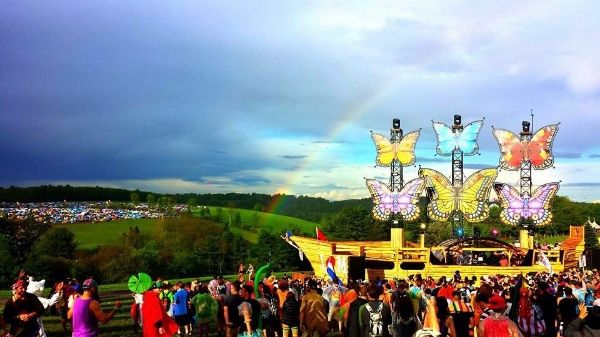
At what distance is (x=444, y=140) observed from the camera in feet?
196

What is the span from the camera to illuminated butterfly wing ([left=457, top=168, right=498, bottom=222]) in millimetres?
55406

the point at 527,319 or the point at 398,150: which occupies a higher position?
the point at 398,150

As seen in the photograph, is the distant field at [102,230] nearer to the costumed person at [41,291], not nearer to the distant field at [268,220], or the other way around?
the distant field at [268,220]

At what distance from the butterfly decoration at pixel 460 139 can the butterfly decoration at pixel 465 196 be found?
12.5 feet

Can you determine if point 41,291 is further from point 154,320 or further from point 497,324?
point 497,324

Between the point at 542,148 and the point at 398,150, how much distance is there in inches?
545

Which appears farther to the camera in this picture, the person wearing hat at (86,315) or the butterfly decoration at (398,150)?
the butterfly decoration at (398,150)

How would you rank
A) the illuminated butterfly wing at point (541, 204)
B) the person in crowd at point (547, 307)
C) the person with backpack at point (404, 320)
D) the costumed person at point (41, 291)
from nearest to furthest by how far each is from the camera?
the person with backpack at point (404, 320), the person in crowd at point (547, 307), the costumed person at point (41, 291), the illuminated butterfly wing at point (541, 204)

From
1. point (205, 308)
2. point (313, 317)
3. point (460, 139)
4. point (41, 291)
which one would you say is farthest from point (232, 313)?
point (460, 139)

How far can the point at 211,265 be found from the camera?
245ft

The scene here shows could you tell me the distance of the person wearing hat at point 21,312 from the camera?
943 cm

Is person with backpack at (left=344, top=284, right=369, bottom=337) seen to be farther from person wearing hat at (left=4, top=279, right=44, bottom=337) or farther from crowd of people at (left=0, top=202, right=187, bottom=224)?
crowd of people at (left=0, top=202, right=187, bottom=224)

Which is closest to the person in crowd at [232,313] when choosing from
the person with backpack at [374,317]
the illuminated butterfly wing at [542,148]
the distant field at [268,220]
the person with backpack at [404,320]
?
the person with backpack at [374,317]

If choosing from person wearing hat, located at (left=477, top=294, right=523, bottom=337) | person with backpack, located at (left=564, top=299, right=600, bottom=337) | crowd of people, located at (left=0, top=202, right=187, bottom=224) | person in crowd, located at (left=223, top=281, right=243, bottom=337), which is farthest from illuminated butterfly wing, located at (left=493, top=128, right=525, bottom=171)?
crowd of people, located at (left=0, top=202, right=187, bottom=224)
